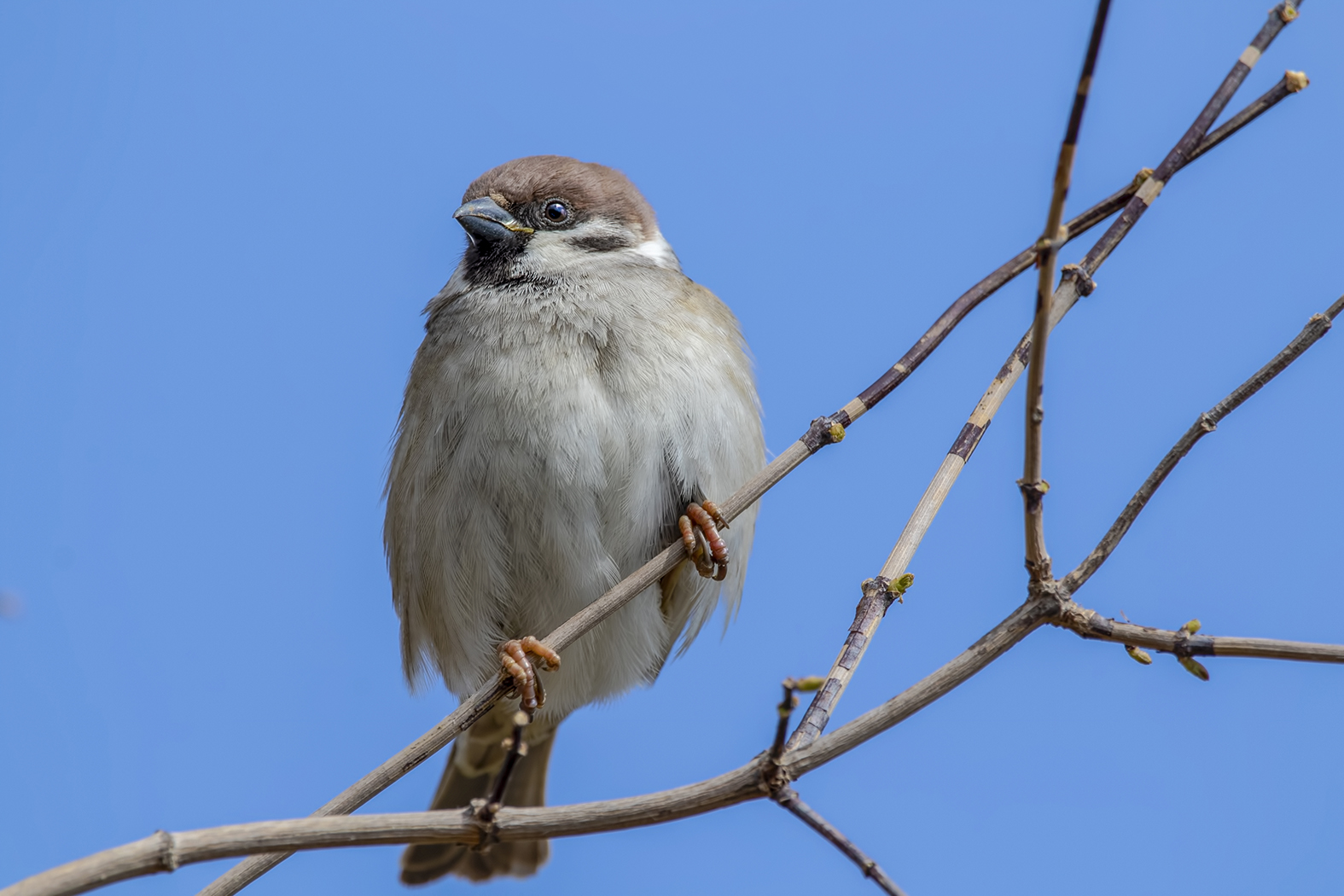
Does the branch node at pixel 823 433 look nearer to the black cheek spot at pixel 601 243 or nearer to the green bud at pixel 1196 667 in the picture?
the green bud at pixel 1196 667

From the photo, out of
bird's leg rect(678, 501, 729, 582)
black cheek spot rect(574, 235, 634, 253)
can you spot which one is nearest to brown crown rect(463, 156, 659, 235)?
black cheek spot rect(574, 235, 634, 253)

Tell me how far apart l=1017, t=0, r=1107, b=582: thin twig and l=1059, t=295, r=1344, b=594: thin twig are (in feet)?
0.27

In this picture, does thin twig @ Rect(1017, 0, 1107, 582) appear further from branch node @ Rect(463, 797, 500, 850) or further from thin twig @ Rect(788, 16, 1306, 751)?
branch node @ Rect(463, 797, 500, 850)

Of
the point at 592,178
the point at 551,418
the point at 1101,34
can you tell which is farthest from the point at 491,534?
the point at 1101,34

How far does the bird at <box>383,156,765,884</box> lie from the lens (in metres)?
3.59

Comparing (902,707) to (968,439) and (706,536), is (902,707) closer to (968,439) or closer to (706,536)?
(968,439)

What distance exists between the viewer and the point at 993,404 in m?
2.68

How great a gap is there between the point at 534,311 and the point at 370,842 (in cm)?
216

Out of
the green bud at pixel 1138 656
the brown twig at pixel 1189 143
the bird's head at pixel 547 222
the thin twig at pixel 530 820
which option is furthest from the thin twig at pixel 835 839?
Result: the bird's head at pixel 547 222

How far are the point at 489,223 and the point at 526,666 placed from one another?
5.48 feet

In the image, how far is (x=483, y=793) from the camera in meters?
4.95

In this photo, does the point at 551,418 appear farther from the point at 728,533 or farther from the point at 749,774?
the point at 749,774

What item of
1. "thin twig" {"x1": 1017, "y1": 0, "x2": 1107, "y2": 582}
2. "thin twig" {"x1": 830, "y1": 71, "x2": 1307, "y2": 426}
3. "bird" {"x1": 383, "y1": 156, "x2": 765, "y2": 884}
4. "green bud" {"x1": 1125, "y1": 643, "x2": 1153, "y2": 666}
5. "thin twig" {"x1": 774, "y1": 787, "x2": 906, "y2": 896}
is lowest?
"thin twig" {"x1": 774, "y1": 787, "x2": 906, "y2": 896}

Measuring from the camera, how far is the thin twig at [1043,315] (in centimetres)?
167
